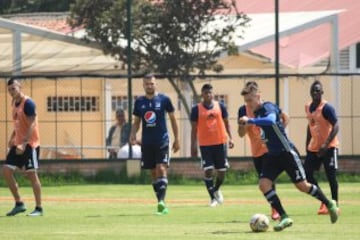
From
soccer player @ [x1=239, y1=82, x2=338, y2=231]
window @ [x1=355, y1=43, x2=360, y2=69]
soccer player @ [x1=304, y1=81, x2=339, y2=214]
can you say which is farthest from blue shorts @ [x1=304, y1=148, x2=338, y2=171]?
window @ [x1=355, y1=43, x2=360, y2=69]

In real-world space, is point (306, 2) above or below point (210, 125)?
above

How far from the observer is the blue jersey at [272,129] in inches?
686

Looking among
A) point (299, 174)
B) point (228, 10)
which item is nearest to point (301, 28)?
point (228, 10)

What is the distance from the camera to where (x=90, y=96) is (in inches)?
1374

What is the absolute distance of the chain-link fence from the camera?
33781 millimetres

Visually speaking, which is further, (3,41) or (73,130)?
(3,41)

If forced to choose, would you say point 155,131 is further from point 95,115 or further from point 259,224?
point 95,115

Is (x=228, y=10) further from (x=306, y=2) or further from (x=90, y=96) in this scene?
(x=306, y=2)

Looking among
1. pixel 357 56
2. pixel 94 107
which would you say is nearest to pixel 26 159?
pixel 94 107

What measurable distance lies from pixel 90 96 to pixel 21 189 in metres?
5.24

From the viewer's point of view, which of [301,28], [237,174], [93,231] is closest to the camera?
[93,231]

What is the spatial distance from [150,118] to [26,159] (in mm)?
2153

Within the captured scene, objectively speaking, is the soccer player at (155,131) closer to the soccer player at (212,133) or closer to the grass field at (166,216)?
the grass field at (166,216)

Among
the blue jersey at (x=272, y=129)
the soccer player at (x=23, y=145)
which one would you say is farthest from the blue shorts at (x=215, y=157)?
the blue jersey at (x=272, y=129)
